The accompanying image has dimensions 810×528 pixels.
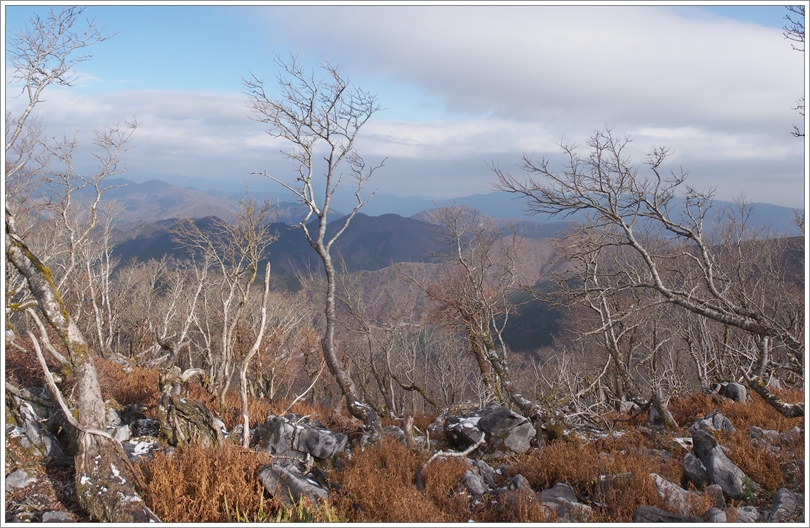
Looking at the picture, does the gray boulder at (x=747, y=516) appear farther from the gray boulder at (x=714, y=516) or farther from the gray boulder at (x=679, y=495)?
the gray boulder at (x=714, y=516)

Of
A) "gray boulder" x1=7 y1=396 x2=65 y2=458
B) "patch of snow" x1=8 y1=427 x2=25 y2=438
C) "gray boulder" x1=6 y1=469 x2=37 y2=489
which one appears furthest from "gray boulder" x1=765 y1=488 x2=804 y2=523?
"patch of snow" x1=8 y1=427 x2=25 y2=438

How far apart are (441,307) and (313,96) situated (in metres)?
11.3

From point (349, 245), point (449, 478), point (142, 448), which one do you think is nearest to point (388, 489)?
point (449, 478)

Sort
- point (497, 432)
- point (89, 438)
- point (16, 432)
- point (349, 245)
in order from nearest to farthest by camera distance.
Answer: point (89, 438) < point (16, 432) < point (497, 432) < point (349, 245)

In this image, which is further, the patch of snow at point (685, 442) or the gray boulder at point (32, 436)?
the patch of snow at point (685, 442)

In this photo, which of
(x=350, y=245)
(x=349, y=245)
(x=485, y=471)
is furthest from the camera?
(x=350, y=245)

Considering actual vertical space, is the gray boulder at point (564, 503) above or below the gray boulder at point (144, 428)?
above

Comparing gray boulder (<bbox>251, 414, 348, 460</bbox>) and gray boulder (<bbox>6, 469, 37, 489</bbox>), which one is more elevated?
gray boulder (<bbox>6, 469, 37, 489</bbox>)

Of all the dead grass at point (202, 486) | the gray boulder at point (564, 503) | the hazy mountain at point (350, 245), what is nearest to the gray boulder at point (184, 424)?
the dead grass at point (202, 486)

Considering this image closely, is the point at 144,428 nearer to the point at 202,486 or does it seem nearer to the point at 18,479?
the point at 18,479

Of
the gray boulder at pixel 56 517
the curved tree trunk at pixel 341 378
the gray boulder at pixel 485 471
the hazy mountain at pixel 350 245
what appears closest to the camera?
the gray boulder at pixel 56 517

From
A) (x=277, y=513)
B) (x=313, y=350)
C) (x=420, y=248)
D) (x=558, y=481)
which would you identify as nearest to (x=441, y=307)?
(x=313, y=350)

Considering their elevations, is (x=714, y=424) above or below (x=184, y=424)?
below

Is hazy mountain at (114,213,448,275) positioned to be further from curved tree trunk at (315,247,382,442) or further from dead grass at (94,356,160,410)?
curved tree trunk at (315,247,382,442)
